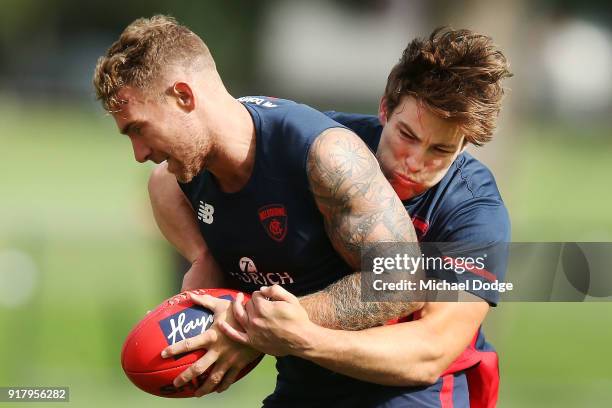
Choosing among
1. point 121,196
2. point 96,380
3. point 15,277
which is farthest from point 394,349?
point 121,196

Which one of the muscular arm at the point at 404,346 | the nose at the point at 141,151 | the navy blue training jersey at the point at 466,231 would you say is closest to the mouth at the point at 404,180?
the navy blue training jersey at the point at 466,231

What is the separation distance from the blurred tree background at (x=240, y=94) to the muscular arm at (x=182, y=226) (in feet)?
9.88

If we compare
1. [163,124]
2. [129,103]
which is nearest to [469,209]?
[163,124]

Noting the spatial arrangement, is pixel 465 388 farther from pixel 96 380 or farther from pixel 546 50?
pixel 546 50

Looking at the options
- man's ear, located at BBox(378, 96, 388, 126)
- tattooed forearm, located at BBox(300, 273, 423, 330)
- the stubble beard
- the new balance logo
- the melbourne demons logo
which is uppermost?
man's ear, located at BBox(378, 96, 388, 126)

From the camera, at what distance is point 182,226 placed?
4.65 metres

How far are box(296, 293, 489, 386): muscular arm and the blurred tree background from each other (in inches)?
148

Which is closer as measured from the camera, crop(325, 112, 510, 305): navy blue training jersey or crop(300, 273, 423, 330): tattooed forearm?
crop(300, 273, 423, 330): tattooed forearm

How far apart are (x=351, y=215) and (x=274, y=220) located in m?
0.39

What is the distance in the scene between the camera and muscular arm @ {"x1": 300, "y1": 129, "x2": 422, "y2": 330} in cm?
371

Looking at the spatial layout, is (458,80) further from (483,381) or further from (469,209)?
(483,381)

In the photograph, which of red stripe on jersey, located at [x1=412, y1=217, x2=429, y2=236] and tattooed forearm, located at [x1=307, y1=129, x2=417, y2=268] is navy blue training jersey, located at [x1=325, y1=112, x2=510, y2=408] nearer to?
red stripe on jersey, located at [x1=412, y1=217, x2=429, y2=236]

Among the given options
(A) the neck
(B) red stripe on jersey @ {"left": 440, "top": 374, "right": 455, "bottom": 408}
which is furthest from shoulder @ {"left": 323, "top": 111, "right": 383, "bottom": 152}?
(B) red stripe on jersey @ {"left": 440, "top": 374, "right": 455, "bottom": 408}

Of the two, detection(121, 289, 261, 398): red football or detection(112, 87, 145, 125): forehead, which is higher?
detection(112, 87, 145, 125): forehead
